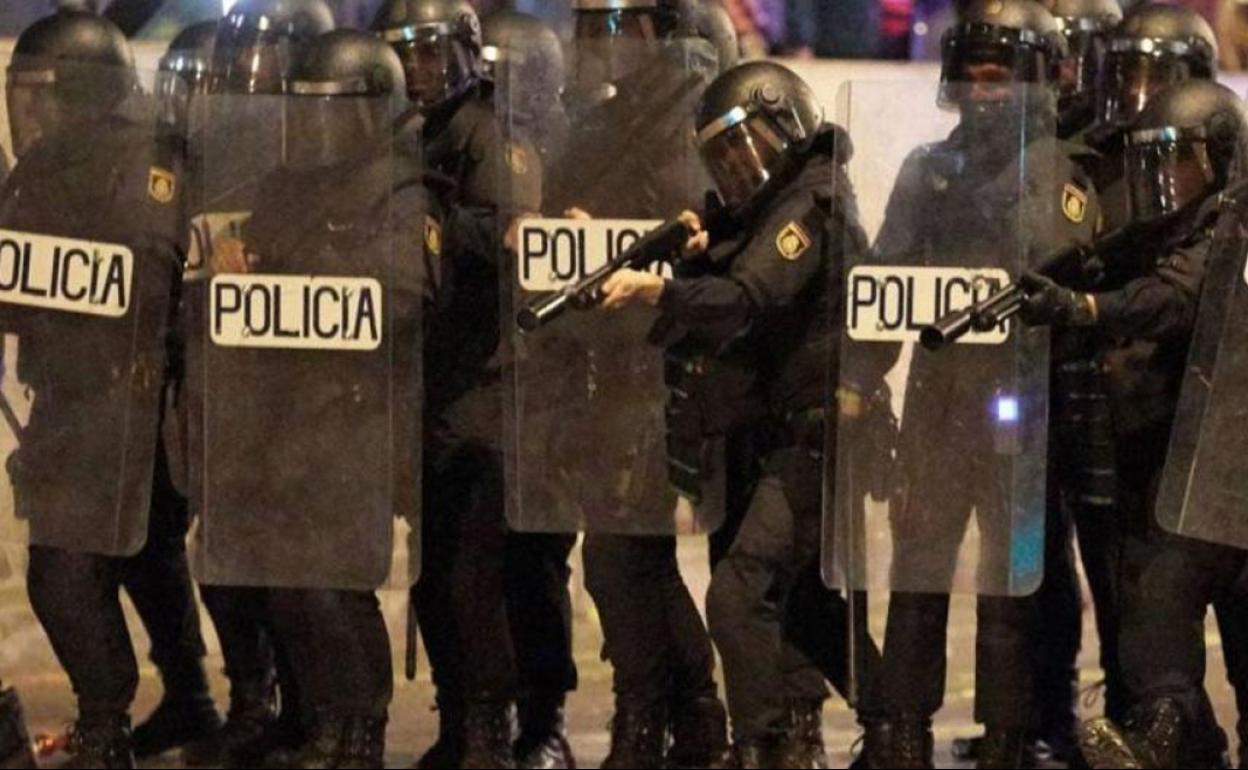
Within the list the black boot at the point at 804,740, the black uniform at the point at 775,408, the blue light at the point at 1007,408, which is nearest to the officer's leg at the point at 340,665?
the black uniform at the point at 775,408

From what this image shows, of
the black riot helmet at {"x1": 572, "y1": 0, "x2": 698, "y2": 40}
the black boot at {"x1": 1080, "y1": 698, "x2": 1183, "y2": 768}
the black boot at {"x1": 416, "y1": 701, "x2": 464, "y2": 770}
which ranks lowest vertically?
the black boot at {"x1": 416, "y1": 701, "x2": 464, "y2": 770}

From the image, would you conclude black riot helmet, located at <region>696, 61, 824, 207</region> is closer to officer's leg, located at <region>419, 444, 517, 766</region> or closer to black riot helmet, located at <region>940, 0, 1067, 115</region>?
black riot helmet, located at <region>940, 0, 1067, 115</region>

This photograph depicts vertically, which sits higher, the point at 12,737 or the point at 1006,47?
the point at 1006,47

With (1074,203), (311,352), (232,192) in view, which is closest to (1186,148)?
(1074,203)

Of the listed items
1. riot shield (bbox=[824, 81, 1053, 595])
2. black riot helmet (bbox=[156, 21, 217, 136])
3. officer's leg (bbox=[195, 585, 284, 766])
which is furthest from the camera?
officer's leg (bbox=[195, 585, 284, 766])

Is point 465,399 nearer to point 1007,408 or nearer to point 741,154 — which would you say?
point 741,154

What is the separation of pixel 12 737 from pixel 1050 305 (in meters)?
2.41

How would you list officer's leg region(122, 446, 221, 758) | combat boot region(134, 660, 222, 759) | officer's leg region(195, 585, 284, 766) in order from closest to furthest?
officer's leg region(195, 585, 284, 766) → officer's leg region(122, 446, 221, 758) → combat boot region(134, 660, 222, 759)

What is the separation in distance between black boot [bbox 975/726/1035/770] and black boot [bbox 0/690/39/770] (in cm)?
206

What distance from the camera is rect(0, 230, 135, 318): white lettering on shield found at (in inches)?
210

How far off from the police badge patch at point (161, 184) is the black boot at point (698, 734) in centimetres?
159

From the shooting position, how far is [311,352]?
535 centimetres

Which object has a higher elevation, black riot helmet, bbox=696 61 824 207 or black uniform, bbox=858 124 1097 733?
black riot helmet, bbox=696 61 824 207

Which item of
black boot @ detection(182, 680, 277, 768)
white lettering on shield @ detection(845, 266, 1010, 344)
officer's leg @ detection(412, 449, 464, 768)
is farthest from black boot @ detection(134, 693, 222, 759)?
white lettering on shield @ detection(845, 266, 1010, 344)
